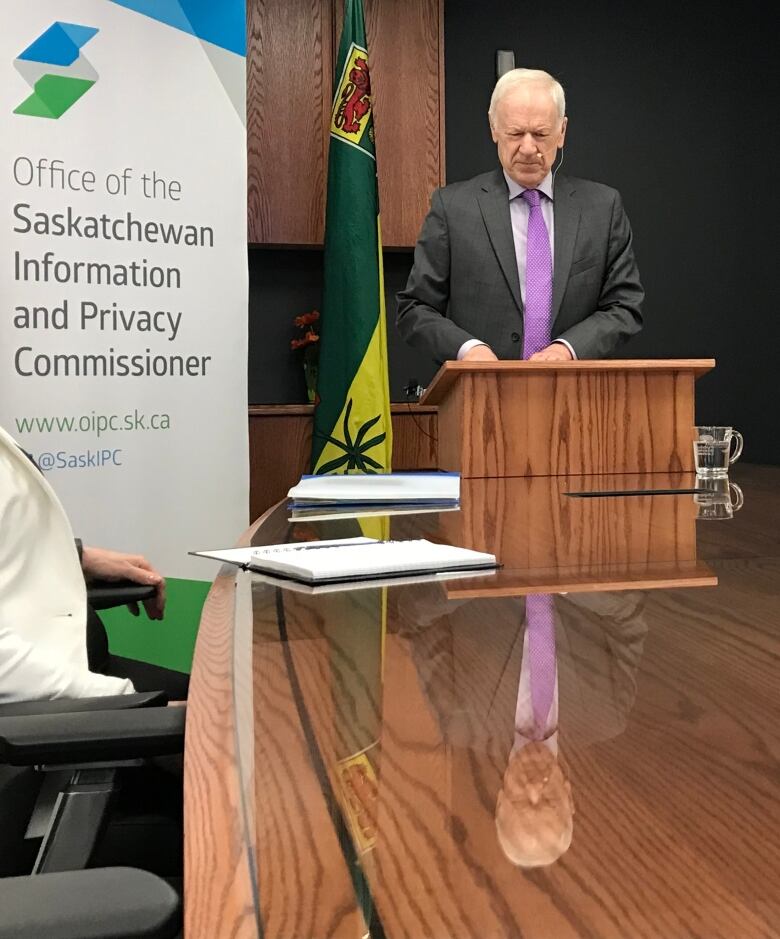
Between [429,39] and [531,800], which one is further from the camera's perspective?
[429,39]

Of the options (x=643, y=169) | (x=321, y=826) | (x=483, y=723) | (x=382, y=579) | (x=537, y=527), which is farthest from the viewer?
(x=643, y=169)

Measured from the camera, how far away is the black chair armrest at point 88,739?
72 centimetres

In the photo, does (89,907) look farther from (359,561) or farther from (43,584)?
(43,584)

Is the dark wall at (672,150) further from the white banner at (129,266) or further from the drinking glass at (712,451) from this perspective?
the drinking glass at (712,451)

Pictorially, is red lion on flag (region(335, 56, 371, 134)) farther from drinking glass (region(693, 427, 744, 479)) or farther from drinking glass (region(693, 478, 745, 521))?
drinking glass (region(693, 478, 745, 521))

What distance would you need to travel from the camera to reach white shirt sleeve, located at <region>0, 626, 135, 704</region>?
0.98 m

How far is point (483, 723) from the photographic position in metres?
0.45

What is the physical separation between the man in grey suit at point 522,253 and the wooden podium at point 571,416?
0.73m

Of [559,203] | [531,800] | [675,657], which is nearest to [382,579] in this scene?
[675,657]

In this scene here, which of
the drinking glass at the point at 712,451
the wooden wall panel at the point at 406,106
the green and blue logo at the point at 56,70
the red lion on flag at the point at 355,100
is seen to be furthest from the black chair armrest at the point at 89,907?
the wooden wall panel at the point at 406,106

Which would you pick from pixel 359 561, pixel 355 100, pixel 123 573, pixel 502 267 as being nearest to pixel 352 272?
pixel 355 100

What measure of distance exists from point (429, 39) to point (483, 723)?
469 centimetres

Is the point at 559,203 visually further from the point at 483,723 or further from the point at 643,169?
the point at 483,723

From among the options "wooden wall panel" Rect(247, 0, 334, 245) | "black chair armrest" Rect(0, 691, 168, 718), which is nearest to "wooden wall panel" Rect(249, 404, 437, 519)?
"wooden wall panel" Rect(247, 0, 334, 245)
